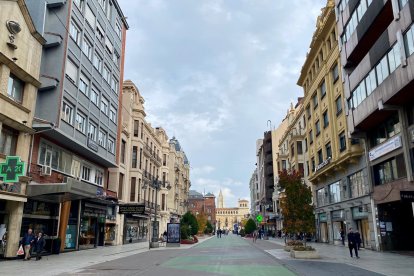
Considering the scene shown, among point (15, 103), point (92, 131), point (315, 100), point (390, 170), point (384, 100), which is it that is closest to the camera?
point (15, 103)

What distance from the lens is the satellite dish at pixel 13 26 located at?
2040cm

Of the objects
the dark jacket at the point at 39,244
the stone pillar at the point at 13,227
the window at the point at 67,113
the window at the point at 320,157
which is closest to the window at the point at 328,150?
the window at the point at 320,157

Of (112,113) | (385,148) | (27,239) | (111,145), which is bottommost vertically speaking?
(27,239)

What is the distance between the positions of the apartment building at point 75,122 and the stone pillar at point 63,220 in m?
0.07

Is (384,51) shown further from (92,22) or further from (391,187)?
(92,22)

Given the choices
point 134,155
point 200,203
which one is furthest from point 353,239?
point 200,203

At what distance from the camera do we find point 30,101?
22578 mm

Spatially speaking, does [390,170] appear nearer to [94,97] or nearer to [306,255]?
[306,255]

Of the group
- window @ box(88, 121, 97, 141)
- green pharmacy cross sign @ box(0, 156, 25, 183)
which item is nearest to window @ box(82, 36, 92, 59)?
window @ box(88, 121, 97, 141)

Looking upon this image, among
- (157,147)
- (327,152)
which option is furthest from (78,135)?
(157,147)

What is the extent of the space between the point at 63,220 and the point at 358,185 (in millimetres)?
22850

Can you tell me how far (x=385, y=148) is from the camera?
25.8m

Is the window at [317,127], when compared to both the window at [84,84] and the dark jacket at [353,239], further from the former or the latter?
the window at [84,84]

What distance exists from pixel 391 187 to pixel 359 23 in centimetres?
1137
